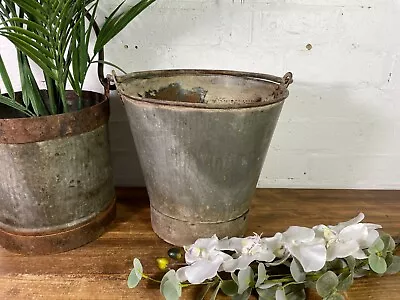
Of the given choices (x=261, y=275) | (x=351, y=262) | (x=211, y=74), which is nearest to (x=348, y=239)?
(x=351, y=262)

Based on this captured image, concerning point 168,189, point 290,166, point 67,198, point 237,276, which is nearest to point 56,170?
point 67,198

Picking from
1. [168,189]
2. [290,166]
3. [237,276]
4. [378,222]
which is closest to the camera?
[237,276]

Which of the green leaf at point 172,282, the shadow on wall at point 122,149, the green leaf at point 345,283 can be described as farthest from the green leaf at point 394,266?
the shadow on wall at point 122,149

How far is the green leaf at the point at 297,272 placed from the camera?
587 millimetres

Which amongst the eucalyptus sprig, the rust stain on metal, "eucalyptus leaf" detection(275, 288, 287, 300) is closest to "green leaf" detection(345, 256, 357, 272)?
the eucalyptus sprig

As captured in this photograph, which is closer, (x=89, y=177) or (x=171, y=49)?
(x=89, y=177)

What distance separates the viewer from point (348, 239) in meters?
0.62

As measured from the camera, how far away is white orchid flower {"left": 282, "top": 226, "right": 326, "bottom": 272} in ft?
1.88

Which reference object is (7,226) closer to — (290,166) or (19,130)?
(19,130)

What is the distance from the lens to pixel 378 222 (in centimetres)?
85

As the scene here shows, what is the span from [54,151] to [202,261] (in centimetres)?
29

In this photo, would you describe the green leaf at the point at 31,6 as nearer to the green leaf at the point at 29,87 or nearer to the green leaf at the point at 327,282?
the green leaf at the point at 29,87

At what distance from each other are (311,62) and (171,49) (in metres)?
0.31

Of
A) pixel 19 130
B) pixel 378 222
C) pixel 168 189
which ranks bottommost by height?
pixel 378 222
